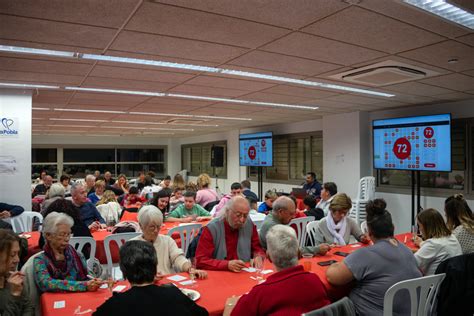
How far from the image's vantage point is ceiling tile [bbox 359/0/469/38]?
7.43 feet

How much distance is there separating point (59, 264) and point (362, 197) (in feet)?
21.0

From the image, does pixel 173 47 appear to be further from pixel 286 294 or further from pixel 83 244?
pixel 286 294

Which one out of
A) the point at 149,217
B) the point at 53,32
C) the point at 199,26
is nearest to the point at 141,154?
the point at 53,32

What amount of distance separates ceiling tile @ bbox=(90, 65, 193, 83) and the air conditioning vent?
1.96 m

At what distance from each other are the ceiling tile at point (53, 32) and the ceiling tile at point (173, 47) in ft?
0.48

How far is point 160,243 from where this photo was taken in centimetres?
293

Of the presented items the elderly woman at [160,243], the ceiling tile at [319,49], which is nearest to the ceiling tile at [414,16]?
the ceiling tile at [319,49]

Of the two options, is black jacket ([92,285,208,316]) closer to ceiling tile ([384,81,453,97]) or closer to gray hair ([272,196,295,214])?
gray hair ([272,196,295,214])

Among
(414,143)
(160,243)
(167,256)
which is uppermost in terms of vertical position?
(414,143)

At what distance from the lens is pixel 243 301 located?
1.80 metres

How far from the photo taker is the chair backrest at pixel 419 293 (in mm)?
2139

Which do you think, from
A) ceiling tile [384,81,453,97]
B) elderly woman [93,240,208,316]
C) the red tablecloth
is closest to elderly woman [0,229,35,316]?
the red tablecloth

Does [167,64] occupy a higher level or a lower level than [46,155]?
higher

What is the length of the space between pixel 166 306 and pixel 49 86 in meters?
4.33
